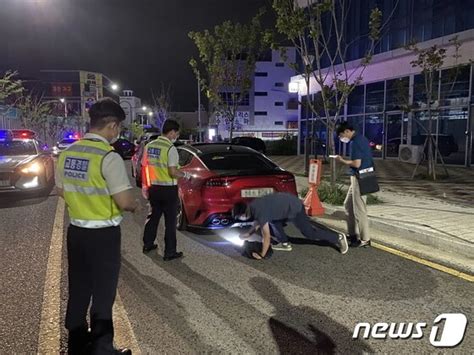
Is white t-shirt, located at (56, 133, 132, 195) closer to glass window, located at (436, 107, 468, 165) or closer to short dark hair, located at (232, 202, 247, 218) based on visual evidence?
short dark hair, located at (232, 202, 247, 218)

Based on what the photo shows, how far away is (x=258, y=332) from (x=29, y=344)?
5.76ft

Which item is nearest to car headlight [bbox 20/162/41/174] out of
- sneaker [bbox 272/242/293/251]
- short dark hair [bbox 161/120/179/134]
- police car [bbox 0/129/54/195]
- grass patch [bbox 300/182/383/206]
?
police car [bbox 0/129/54/195]

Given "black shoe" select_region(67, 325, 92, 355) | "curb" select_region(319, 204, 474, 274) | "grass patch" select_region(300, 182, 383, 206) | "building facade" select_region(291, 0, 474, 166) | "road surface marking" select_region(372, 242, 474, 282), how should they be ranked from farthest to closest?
"building facade" select_region(291, 0, 474, 166)
"grass patch" select_region(300, 182, 383, 206)
"curb" select_region(319, 204, 474, 274)
"road surface marking" select_region(372, 242, 474, 282)
"black shoe" select_region(67, 325, 92, 355)

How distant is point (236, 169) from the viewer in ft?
22.6

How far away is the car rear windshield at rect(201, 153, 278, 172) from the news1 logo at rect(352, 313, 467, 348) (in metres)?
3.51

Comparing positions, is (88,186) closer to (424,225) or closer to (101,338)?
(101,338)

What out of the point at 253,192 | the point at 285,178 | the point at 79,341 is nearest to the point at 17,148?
the point at 253,192

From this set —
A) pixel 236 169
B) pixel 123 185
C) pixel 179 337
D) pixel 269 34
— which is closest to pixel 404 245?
pixel 236 169

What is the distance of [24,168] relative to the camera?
9.92m

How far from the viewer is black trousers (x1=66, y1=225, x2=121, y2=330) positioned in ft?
9.23

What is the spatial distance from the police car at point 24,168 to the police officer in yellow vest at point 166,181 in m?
5.54

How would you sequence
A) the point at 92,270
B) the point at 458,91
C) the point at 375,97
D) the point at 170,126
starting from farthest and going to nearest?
the point at 375,97, the point at 458,91, the point at 170,126, the point at 92,270

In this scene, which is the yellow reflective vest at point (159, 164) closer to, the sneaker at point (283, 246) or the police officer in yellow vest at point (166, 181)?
the police officer in yellow vest at point (166, 181)

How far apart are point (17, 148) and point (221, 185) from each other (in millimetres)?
7149
